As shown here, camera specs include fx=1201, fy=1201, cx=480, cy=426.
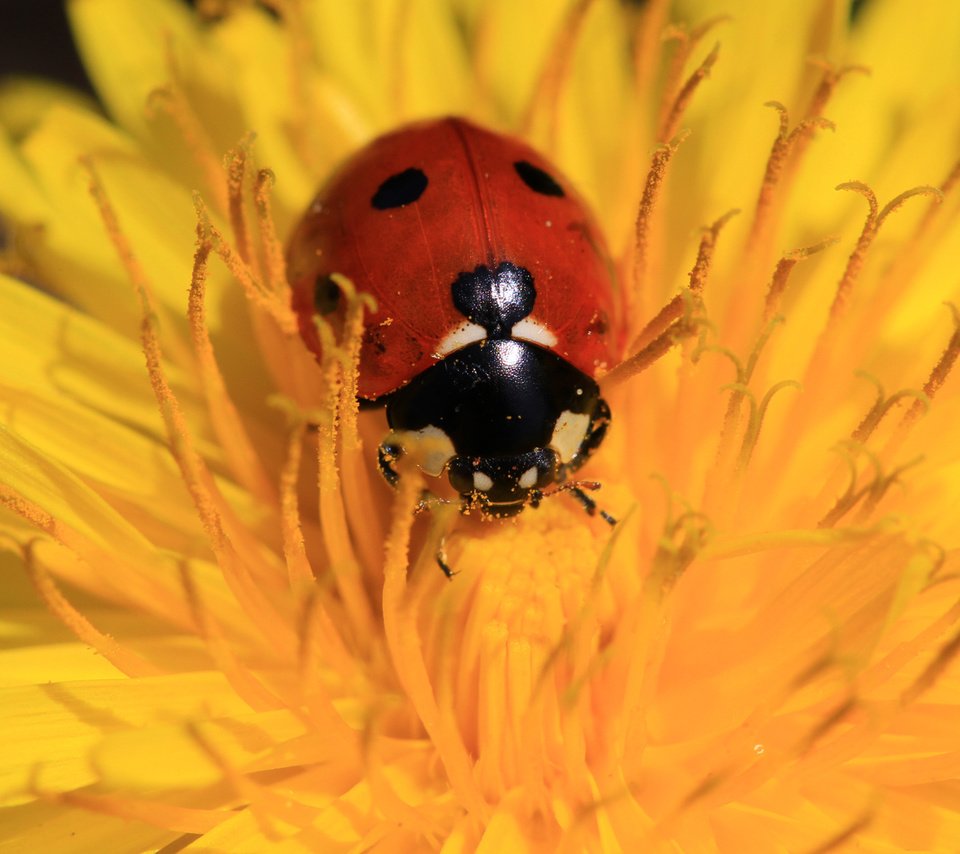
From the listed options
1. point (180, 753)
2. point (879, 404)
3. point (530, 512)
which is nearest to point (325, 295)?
point (530, 512)

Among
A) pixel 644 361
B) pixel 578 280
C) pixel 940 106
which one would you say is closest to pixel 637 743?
pixel 644 361

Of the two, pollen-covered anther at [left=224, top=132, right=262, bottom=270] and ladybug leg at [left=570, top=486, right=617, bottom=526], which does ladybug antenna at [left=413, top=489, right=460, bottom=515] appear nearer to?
ladybug leg at [left=570, top=486, right=617, bottom=526]

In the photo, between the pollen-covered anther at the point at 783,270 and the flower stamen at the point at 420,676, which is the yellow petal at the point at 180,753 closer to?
the flower stamen at the point at 420,676

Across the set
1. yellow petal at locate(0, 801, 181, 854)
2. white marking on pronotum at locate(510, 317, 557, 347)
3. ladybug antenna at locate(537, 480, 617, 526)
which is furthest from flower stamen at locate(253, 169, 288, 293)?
yellow petal at locate(0, 801, 181, 854)

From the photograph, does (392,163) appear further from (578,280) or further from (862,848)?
(862,848)

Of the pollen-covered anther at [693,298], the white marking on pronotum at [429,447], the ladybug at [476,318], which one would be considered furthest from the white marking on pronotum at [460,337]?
the pollen-covered anther at [693,298]

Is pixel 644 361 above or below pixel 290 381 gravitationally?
below
